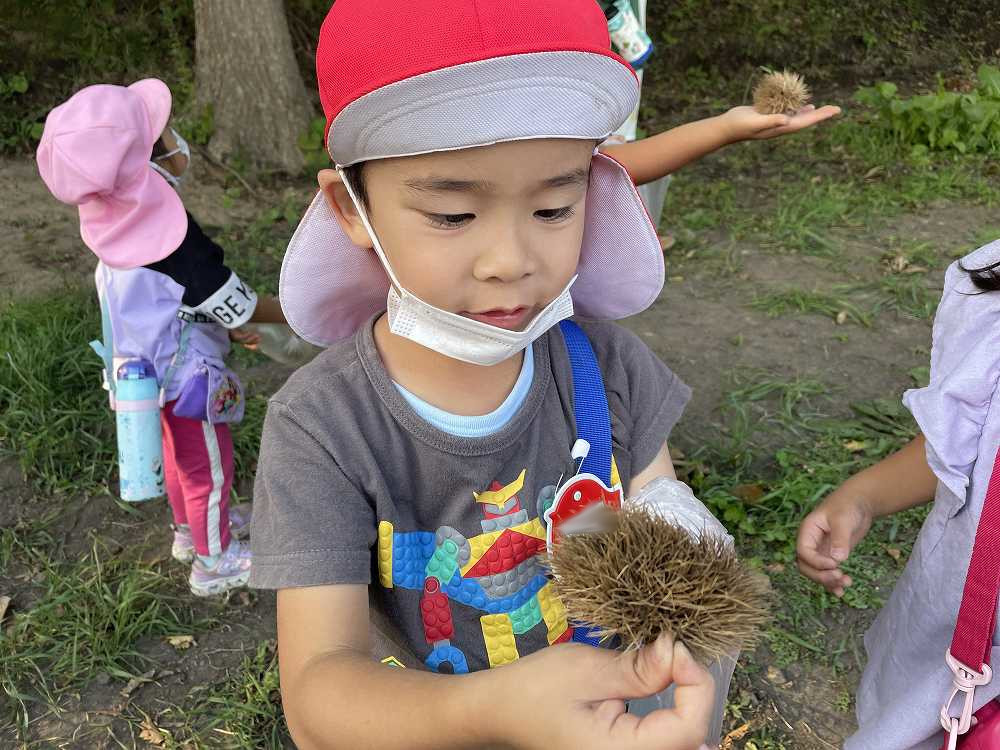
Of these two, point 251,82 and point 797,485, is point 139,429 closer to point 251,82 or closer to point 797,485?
point 797,485

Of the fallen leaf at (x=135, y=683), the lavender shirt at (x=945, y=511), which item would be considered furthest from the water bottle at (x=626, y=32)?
the fallen leaf at (x=135, y=683)

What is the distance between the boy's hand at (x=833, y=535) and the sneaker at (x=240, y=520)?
217 centimetres

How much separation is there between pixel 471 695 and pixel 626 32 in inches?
101

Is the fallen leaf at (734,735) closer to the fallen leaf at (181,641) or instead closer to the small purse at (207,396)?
the fallen leaf at (181,641)

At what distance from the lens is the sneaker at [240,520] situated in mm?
3345

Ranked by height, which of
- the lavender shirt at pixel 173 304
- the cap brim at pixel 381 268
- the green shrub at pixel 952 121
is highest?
the cap brim at pixel 381 268

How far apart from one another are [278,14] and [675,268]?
3.05 metres

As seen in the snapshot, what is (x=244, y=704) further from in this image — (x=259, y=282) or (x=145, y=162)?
(x=259, y=282)

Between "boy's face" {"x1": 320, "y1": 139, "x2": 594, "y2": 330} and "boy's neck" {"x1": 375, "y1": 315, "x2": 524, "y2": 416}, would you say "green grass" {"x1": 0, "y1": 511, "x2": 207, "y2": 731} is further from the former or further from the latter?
"boy's face" {"x1": 320, "y1": 139, "x2": 594, "y2": 330}

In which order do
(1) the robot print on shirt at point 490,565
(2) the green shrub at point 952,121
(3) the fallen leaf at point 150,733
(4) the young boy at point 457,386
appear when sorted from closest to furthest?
(4) the young boy at point 457,386 → (1) the robot print on shirt at point 490,565 → (3) the fallen leaf at point 150,733 → (2) the green shrub at point 952,121

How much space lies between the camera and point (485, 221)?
1.27 m

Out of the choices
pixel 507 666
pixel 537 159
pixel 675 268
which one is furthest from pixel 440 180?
pixel 675 268

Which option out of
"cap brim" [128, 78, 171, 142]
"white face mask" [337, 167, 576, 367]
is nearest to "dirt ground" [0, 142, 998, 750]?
"cap brim" [128, 78, 171, 142]

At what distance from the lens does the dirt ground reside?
8.63 ft
